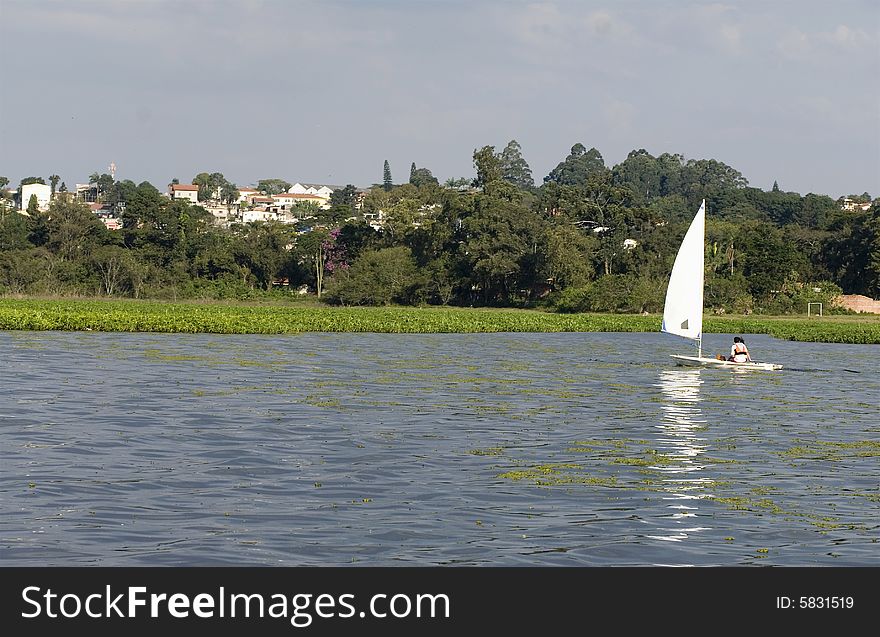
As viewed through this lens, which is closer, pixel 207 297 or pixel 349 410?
pixel 349 410

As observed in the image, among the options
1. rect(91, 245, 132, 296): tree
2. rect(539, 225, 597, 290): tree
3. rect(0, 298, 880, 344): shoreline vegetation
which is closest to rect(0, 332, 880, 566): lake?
rect(0, 298, 880, 344): shoreline vegetation

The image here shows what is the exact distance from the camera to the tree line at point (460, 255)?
75500mm

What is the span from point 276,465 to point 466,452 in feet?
10.3

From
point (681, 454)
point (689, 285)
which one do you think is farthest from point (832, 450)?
point (689, 285)

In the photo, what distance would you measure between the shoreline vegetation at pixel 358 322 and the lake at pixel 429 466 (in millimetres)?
15538

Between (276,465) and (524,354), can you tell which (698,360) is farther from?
(276,465)

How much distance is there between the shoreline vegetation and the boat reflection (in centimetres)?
2366

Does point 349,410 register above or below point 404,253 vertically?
below

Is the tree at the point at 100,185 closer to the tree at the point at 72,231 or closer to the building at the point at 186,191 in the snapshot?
the building at the point at 186,191

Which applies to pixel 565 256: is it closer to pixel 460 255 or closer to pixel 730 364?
pixel 460 255

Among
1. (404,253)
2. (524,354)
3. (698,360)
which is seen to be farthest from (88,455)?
(404,253)

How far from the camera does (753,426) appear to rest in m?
23.3

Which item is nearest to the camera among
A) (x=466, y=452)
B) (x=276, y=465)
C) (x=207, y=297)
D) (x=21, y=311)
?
(x=276, y=465)
